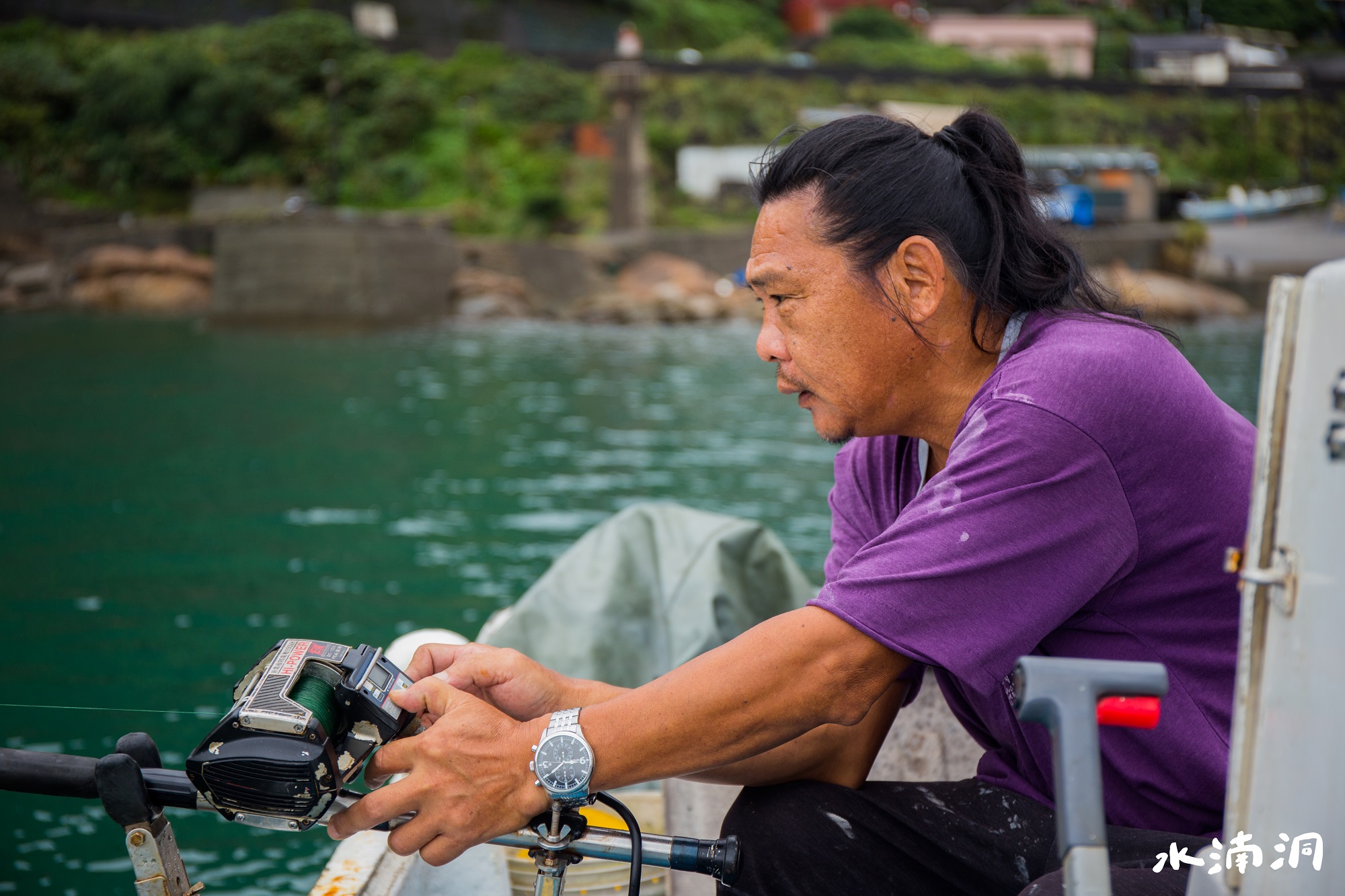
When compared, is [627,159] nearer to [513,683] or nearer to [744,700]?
[513,683]

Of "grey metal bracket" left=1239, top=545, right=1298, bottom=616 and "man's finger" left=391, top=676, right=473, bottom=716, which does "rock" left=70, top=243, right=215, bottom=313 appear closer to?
"man's finger" left=391, top=676, right=473, bottom=716

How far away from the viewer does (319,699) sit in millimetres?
1636

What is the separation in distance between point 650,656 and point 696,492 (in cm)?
696

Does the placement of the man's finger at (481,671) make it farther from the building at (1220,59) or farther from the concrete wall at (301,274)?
the building at (1220,59)

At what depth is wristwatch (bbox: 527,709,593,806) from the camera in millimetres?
1622

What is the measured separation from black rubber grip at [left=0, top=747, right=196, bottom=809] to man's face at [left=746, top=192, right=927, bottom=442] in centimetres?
110

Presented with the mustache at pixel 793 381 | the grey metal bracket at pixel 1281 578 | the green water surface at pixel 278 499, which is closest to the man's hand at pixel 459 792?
the mustache at pixel 793 381

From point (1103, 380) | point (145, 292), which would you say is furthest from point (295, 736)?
point (145, 292)

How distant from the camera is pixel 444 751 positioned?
64.7 inches

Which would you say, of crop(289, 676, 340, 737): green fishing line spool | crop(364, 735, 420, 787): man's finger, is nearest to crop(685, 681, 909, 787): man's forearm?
crop(364, 735, 420, 787): man's finger

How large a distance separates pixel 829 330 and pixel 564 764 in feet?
2.57

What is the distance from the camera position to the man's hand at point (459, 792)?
A: 165cm

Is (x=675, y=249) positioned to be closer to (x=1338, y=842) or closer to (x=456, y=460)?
(x=456, y=460)

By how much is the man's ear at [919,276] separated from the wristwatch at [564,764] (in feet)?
2.70
